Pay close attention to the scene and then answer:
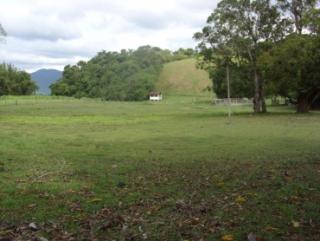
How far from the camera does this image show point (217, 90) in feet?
322

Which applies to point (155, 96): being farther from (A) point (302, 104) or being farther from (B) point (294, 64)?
(B) point (294, 64)

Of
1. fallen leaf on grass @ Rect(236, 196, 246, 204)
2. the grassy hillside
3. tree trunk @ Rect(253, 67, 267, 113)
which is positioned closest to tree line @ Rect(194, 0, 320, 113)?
tree trunk @ Rect(253, 67, 267, 113)

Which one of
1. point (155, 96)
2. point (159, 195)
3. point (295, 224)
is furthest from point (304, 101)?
point (155, 96)

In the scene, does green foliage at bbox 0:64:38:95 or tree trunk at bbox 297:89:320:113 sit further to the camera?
green foliage at bbox 0:64:38:95

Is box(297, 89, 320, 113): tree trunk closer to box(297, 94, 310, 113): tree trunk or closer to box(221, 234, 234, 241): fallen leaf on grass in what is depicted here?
box(297, 94, 310, 113): tree trunk

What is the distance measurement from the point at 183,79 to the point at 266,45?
105 metres

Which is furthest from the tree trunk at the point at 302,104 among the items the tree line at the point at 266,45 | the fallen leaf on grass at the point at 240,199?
the fallen leaf on grass at the point at 240,199

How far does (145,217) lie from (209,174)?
14.0ft

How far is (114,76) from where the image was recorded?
144 metres

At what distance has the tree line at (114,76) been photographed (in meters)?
138

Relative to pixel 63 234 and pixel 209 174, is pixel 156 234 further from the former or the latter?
pixel 209 174

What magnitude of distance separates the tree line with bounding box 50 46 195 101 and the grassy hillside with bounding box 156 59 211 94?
11.0 feet

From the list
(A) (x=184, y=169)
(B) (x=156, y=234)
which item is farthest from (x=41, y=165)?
(B) (x=156, y=234)

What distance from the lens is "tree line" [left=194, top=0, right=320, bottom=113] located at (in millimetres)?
43975
